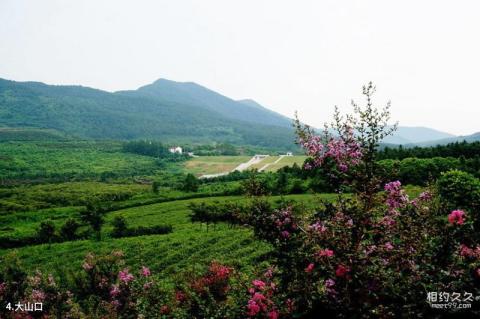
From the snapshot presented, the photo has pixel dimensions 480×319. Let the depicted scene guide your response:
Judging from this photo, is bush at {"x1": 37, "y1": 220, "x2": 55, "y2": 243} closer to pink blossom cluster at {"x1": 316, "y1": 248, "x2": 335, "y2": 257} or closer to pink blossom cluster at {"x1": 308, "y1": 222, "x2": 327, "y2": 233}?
pink blossom cluster at {"x1": 308, "y1": 222, "x2": 327, "y2": 233}

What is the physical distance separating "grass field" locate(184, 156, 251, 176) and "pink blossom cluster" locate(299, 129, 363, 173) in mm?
140210

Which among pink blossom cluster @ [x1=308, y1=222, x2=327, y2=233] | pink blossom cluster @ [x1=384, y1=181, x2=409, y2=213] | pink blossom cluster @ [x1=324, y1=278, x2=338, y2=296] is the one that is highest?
pink blossom cluster @ [x1=384, y1=181, x2=409, y2=213]

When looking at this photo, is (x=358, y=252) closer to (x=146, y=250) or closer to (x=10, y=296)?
(x=10, y=296)

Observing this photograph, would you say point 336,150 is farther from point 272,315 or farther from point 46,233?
point 46,233

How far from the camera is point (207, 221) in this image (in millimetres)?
50469

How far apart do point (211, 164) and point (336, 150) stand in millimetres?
164090

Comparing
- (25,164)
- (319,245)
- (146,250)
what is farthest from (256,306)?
(25,164)

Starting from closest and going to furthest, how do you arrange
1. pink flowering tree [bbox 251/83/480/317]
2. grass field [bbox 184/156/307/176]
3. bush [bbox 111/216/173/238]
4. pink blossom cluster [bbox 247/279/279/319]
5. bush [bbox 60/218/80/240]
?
pink flowering tree [bbox 251/83/480/317] < pink blossom cluster [bbox 247/279/279/319] < bush [bbox 111/216/173/238] < bush [bbox 60/218/80/240] < grass field [bbox 184/156/307/176]

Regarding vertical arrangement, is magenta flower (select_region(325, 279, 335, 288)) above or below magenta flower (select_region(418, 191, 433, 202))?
below

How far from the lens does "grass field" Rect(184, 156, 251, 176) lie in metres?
157

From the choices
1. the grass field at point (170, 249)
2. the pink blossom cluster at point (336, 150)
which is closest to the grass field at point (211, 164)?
the grass field at point (170, 249)

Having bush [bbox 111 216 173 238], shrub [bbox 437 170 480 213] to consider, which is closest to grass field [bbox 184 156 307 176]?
bush [bbox 111 216 173 238]

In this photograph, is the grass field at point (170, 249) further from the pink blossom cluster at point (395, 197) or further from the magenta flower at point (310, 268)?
the magenta flower at point (310, 268)

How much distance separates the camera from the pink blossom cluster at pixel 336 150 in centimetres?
916
